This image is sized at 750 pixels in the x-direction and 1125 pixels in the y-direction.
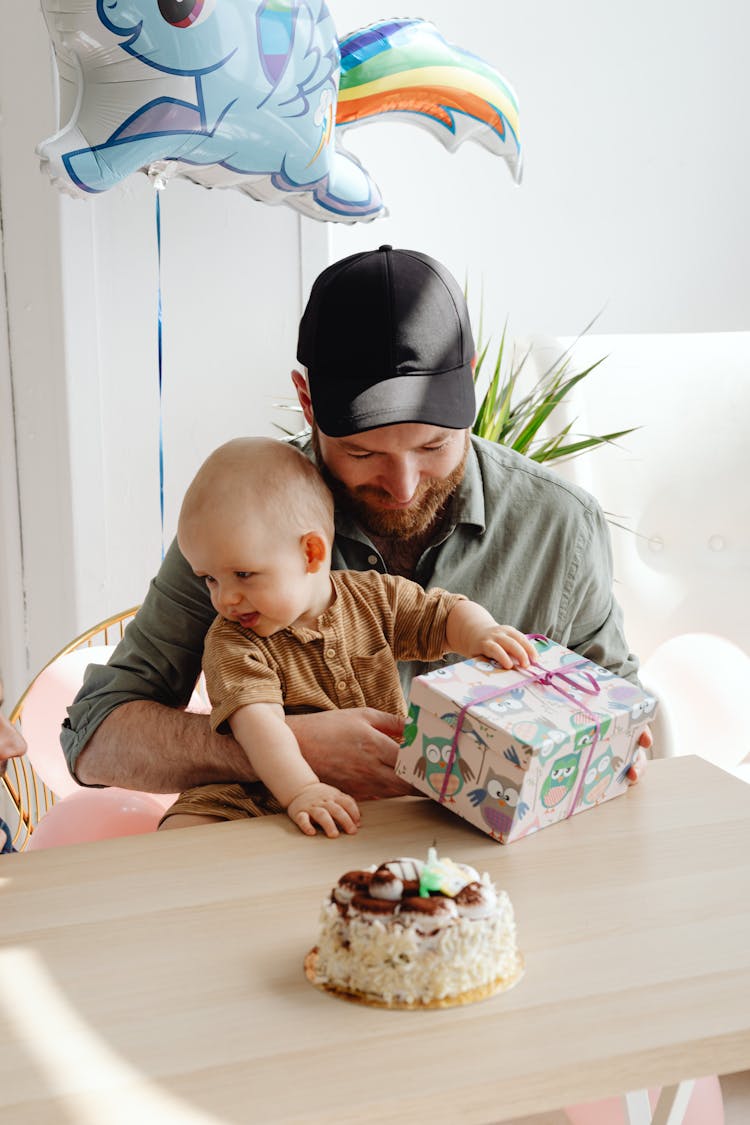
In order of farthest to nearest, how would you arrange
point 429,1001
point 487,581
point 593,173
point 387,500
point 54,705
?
point 593,173
point 54,705
point 487,581
point 387,500
point 429,1001

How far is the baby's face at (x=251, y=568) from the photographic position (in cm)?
131

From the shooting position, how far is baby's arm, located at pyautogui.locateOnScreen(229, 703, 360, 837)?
46.0 inches

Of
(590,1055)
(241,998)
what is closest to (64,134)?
(241,998)

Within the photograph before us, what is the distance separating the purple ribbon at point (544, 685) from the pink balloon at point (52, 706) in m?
0.88

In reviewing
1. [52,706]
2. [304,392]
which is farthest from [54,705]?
[304,392]

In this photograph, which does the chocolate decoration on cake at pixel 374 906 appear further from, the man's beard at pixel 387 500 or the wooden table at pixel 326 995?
the man's beard at pixel 387 500

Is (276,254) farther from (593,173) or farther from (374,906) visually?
(374,906)

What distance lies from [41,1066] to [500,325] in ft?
8.78

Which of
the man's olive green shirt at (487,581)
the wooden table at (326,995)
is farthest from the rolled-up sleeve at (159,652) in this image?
the wooden table at (326,995)

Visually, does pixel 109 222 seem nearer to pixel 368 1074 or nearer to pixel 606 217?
pixel 606 217

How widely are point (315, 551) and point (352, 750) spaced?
0.81 ft

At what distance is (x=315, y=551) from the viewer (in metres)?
1.38

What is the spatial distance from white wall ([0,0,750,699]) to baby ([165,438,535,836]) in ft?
4.33

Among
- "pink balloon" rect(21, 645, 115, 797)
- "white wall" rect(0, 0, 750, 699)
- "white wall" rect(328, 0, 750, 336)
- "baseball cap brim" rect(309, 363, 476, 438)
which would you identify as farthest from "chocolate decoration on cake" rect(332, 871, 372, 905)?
"white wall" rect(328, 0, 750, 336)
